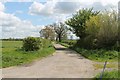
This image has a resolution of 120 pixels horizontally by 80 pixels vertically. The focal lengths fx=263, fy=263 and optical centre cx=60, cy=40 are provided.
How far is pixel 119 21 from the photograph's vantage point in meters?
34.2

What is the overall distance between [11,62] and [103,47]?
18.0m

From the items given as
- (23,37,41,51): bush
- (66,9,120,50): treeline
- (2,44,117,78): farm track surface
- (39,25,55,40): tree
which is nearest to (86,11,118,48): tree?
(66,9,120,50): treeline

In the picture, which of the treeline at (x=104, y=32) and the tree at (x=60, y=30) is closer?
the treeline at (x=104, y=32)

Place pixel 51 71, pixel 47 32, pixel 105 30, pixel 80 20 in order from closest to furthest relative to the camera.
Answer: pixel 51 71
pixel 105 30
pixel 80 20
pixel 47 32

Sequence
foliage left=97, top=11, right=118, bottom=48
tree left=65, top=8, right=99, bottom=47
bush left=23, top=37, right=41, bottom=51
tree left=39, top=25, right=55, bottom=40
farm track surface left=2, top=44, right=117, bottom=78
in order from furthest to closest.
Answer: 1. tree left=39, top=25, right=55, bottom=40
2. tree left=65, top=8, right=99, bottom=47
3. foliage left=97, top=11, right=118, bottom=48
4. bush left=23, top=37, right=41, bottom=51
5. farm track surface left=2, top=44, right=117, bottom=78

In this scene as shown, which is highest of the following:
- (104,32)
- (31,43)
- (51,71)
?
(104,32)

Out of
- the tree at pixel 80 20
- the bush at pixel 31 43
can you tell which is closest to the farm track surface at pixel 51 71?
the bush at pixel 31 43

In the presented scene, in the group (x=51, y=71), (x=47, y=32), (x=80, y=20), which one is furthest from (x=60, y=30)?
(x=51, y=71)

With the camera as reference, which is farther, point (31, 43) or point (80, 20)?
point (80, 20)

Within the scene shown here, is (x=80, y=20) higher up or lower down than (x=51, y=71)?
higher up

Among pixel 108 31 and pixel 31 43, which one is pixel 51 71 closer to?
pixel 31 43

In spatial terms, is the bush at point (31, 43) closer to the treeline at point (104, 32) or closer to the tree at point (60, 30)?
the treeline at point (104, 32)

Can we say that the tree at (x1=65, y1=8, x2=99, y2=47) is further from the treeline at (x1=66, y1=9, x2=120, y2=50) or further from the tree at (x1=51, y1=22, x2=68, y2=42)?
the tree at (x1=51, y1=22, x2=68, y2=42)

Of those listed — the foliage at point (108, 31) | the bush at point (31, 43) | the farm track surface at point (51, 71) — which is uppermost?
the foliage at point (108, 31)
